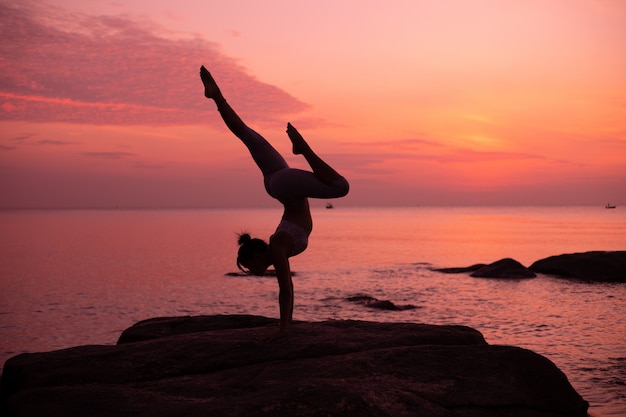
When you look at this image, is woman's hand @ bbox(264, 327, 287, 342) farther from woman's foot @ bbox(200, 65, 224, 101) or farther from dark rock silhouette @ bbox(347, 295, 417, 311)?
dark rock silhouette @ bbox(347, 295, 417, 311)

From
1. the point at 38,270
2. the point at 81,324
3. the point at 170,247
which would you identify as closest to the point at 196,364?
the point at 81,324

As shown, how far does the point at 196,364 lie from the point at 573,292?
29.0 meters

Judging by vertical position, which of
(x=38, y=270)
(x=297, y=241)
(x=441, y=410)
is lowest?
(x=38, y=270)

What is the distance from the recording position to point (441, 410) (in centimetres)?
664

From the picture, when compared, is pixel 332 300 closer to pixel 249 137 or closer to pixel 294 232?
pixel 294 232

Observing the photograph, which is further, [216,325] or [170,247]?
[170,247]

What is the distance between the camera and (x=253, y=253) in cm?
830

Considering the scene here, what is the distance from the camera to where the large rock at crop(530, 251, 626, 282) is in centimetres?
3584

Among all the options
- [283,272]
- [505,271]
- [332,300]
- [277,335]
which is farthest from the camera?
[505,271]

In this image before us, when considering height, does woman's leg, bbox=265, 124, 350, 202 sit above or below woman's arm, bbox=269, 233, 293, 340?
above

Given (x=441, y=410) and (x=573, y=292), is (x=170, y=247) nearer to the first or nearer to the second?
(x=573, y=292)

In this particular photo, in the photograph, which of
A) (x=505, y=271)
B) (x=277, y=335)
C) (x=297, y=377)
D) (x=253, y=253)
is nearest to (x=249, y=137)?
(x=253, y=253)

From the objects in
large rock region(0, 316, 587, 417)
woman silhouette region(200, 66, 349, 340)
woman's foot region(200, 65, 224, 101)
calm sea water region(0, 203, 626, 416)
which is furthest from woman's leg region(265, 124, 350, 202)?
calm sea water region(0, 203, 626, 416)

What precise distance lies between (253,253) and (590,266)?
34.9 meters
